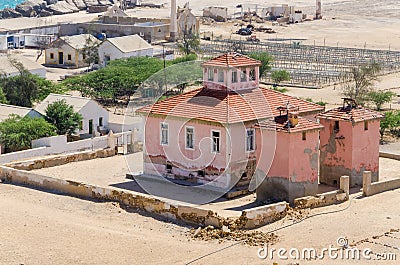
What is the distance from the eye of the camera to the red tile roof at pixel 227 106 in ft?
99.5

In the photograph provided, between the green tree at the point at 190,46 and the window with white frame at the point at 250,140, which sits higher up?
the window with white frame at the point at 250,140

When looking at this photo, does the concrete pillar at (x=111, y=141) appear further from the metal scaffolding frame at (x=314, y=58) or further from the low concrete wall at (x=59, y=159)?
the metal scaffolding frame at (x=314, y=58)

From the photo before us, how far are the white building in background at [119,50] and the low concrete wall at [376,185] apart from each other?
110 feet

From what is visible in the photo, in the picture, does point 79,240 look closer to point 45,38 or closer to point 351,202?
point 351,202

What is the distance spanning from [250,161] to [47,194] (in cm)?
627

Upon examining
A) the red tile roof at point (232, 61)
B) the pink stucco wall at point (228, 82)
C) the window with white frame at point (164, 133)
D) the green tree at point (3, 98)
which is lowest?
the green tree at point (3, 98)

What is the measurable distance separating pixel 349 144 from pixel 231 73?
4.33 meters

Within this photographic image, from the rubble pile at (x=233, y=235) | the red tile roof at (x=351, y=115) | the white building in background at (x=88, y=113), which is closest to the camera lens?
the rubble pile at (x=233, y=235)

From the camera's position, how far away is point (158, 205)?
2745cm

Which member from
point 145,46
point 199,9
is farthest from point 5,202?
point 199,9

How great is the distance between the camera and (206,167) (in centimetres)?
3053

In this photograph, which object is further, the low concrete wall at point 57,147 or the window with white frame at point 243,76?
the low concrete wall at point 57,147

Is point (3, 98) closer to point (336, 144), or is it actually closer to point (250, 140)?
point (250, 140)

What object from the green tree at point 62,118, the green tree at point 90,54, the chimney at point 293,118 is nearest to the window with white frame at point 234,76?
the chimney at point 293,118
